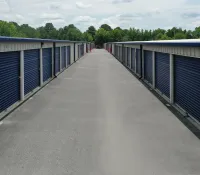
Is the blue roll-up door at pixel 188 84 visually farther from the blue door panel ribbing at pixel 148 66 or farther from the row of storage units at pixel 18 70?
the row of storage units at pixel 18 70

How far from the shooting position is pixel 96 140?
8.46 metres

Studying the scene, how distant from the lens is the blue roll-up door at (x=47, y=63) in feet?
69.0

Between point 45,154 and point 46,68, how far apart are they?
15.0m

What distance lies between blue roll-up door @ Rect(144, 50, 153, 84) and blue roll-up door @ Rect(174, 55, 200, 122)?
661 centimetres

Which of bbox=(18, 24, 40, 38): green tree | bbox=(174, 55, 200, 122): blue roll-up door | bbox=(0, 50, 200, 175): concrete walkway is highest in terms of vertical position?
bbox=(18, 24, 40, 38): green tree

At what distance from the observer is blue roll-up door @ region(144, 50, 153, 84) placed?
19922mm

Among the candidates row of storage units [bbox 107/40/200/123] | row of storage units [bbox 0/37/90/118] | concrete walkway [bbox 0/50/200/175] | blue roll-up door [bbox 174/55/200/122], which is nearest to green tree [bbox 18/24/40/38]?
row of storage units [bbox 0/37/90/118]

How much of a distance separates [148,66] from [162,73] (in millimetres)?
4825

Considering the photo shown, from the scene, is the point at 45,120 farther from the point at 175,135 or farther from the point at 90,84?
the point at 90,84

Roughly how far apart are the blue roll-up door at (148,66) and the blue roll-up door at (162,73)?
6.54 ft

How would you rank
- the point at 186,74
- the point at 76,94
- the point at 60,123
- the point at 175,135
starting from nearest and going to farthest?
the point at 175,135, the point at 60,123, the point at 186,74, the point at 76,94

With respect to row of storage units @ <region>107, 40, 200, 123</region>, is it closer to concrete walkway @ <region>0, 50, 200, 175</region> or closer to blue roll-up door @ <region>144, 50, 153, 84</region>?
concrete walkway @ <region>0, 50, 200, 175</region>

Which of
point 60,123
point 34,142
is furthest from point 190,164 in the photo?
point 60,123

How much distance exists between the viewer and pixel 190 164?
6758 millimetres
